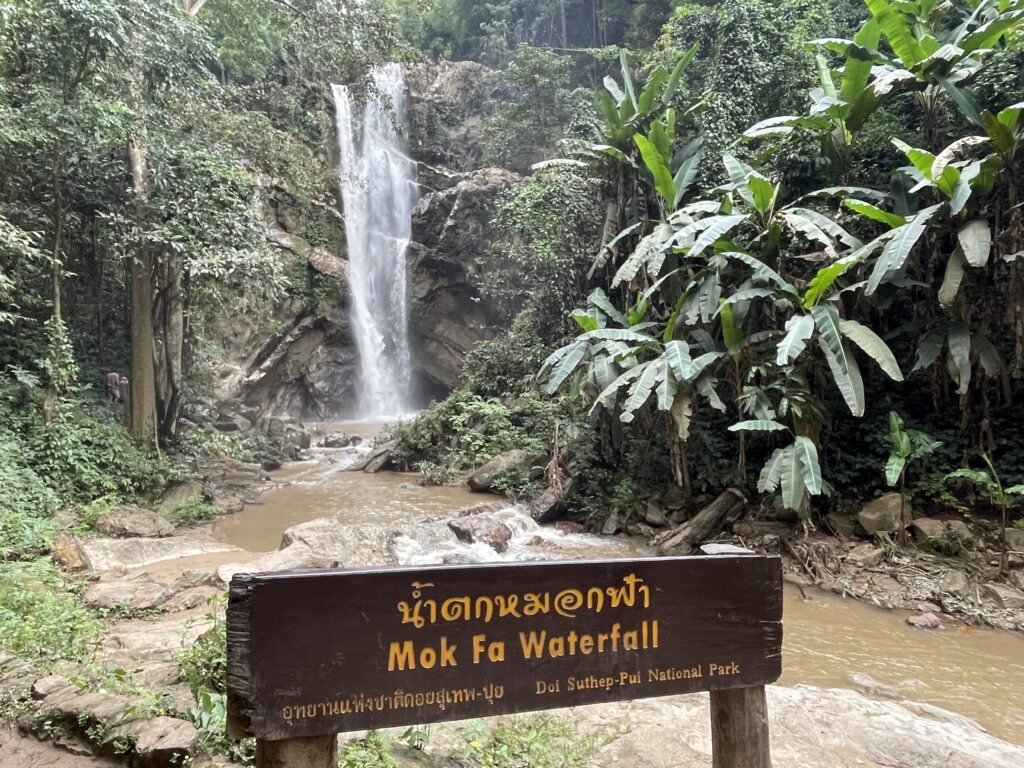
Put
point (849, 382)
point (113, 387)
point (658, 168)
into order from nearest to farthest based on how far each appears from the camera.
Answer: point (849, 382), point (658, 168), point (113, 387)

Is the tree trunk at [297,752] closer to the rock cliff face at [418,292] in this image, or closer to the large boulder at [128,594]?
the large boulder at [128,594]

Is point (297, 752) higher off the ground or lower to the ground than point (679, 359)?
lower

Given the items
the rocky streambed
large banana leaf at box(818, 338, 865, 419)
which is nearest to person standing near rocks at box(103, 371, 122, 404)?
the rocky streambed

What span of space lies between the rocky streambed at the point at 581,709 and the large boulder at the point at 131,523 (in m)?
0.05

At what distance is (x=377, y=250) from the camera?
73.4 ft

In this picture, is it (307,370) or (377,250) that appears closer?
(307,370)

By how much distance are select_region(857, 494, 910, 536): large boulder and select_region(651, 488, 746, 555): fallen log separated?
137 cm

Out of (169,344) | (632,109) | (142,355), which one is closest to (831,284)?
(632,109)

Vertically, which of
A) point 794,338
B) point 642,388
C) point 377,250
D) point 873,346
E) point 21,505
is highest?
point 377,250

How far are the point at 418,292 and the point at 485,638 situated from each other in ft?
69.7

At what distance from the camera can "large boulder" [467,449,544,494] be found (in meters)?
11.0

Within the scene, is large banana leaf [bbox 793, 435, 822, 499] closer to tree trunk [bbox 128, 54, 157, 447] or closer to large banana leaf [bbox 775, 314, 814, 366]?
large banana leaf [bbox 775, 314, 814, 366]

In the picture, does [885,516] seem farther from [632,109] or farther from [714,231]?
[632,109]

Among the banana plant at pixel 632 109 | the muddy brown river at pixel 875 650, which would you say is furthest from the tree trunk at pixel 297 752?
the banana plant at pixel 632 109
